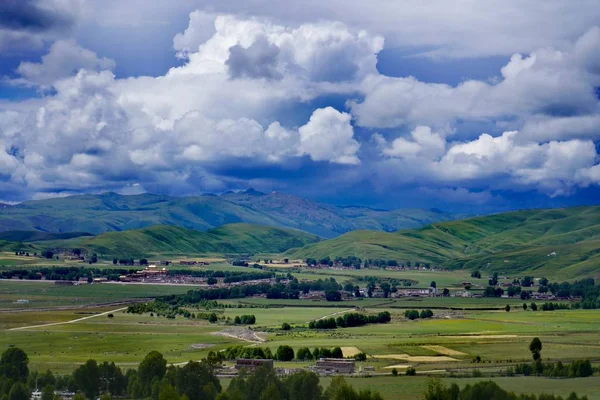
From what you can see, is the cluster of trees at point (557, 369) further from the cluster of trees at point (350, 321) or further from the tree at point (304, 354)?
the cluster of trees at point (350, 321)

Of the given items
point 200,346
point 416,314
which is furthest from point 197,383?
point 416,314

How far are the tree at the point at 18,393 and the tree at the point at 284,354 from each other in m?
42.1

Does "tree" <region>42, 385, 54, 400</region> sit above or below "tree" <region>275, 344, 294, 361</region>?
below

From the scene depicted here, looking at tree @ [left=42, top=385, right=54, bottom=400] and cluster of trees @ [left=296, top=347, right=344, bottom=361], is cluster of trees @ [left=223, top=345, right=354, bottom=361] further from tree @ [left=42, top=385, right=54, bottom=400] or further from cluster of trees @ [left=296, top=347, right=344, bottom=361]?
tree @ [left=42, top=385, right=54, bottom=400]

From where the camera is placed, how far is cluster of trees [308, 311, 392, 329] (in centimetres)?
15909

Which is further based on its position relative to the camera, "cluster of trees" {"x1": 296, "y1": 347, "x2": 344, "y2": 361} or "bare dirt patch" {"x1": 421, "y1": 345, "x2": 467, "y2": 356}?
"bare dirt patch" {"x1": 421, "y1": 345, "x2": 467, "y2": 356}

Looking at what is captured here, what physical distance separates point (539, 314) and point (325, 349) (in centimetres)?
7847

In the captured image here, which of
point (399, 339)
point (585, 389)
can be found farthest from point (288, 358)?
point (585, 389)

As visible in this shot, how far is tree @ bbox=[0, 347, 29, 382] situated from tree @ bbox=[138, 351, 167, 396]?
1255 cm

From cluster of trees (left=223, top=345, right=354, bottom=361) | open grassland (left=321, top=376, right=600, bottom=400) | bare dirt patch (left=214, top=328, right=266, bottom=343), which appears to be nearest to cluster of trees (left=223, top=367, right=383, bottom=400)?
open grassland (left=321, top=376, right=600, bottom=400)

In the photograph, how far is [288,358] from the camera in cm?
11219

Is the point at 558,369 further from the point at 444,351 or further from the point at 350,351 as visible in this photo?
the point at 350,351

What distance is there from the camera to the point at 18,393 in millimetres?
74812

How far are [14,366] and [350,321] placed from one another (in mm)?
86477
